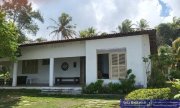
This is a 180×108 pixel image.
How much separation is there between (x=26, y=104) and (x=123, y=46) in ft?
21.4

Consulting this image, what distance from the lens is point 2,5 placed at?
35.9 meters

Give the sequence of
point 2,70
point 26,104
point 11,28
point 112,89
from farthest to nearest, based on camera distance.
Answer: point 2,70 < point 11,28 < point 112,89 < point 26,104

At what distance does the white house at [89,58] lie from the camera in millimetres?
16750

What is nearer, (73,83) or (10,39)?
(10,39)

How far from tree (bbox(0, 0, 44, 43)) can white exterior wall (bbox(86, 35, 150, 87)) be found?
65.8 ft

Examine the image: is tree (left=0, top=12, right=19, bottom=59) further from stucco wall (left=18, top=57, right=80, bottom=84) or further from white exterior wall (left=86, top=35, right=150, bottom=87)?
stucco wall (left=18, top=57, right=80, bottom=84)

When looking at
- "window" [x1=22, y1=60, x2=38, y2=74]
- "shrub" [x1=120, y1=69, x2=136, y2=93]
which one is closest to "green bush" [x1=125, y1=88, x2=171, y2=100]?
"shrub" [x1=120, y1=69, x2=136, y2=93]

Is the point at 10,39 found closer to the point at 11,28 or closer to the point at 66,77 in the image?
the point at 11,28

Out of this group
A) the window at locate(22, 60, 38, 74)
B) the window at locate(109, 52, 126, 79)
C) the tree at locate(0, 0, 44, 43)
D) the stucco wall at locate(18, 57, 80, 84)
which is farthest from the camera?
the tree at locate(0, 0, 44, 43)

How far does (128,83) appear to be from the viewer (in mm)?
16141

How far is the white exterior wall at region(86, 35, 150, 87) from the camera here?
16.5 m

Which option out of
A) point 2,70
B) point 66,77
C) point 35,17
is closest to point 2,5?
point 35,17

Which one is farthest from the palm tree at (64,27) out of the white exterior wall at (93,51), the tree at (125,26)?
the white exterior wall at (93,51)

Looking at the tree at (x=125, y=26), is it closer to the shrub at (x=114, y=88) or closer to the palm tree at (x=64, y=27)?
the palm tree at (x=64, y=27)
